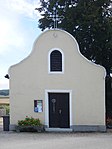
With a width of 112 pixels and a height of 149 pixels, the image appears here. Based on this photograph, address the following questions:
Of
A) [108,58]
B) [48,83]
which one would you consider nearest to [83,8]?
[108,58]

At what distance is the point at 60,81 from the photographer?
2220cm

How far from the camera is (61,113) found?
73.4 ft

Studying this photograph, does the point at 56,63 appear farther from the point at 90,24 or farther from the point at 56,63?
the point at 90,24

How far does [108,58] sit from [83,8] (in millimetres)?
4624

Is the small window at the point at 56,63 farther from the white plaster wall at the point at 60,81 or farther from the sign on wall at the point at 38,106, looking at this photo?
the sign on wall at the point at 38,106

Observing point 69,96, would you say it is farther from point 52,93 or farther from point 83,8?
point 83,8

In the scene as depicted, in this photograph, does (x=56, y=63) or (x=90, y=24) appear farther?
(x=90, y=24)

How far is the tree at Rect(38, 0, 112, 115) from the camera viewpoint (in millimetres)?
25875

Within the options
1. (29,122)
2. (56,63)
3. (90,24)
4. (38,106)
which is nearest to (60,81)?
(56,63)

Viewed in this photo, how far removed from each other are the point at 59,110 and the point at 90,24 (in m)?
7.46

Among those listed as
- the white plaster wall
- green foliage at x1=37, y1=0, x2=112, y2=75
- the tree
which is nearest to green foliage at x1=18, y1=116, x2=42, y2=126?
the white plaster wall

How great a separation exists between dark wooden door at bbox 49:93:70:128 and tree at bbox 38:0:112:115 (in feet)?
18.8

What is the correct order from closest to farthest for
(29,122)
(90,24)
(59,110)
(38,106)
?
1. (29,122)
2. (38,106)
3. (59,110)
4. (90,24)

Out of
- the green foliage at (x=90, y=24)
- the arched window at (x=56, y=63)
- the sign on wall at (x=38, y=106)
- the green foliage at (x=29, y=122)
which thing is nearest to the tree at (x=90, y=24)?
the green foliage at (x=90, y=24)
